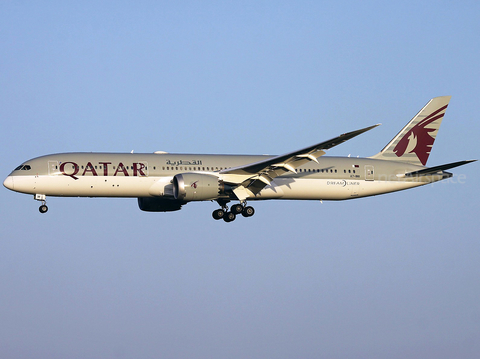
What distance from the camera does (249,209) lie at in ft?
190

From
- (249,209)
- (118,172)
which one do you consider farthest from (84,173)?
(249,209)

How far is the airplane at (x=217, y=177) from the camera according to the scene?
5310 centimetres

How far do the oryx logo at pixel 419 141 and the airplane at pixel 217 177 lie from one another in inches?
65.7

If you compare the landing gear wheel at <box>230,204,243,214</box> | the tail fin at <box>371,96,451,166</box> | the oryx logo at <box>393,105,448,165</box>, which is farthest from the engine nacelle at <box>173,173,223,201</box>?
the oryx logo at <box>393,105,448,165</box>

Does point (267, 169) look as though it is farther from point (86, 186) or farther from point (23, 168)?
point (23, 168)

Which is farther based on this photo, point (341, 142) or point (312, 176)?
point (312, 176)

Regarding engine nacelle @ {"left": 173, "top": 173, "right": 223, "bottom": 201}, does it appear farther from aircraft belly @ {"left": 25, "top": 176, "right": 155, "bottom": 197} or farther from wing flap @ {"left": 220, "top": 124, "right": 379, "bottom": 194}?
aircraft belly @ {"left": 25, "top": 176, "right": 155, "bottom": 197}

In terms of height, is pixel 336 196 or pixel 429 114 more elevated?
pixel 429 114

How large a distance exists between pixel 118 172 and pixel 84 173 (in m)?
2.31

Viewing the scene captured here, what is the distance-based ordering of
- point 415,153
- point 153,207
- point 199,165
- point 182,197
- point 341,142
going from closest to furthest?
1. point 341,142
2. point 182,197
3. point 199,165
4. point 153,207
5. point 415,153

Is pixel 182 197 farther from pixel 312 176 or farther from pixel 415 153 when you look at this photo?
pixel 415 153

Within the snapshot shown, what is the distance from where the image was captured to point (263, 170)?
2125 inches

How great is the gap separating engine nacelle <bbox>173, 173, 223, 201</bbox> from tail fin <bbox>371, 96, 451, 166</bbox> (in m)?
16.8

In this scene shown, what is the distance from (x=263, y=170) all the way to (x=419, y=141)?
668 inches
